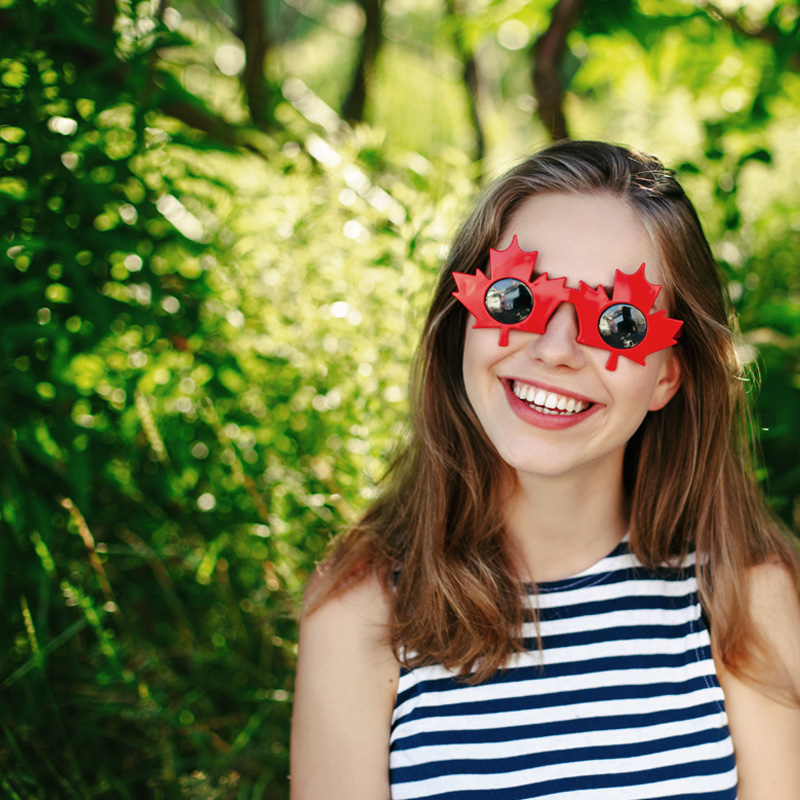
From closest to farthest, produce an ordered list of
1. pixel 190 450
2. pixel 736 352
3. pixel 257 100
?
pixel 736 352 < pixel 190 450 < pixel 257 100

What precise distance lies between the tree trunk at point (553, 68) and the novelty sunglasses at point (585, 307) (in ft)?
3.73

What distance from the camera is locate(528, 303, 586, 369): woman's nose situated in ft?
4.35

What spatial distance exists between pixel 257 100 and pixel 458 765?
2.50 m

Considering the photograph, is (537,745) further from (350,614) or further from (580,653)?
(350,614)

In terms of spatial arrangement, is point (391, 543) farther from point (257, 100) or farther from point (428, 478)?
point (257, 100)

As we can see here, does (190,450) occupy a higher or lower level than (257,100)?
lower

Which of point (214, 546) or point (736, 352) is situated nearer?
point (736, 352)

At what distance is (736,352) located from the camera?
154 centimetres

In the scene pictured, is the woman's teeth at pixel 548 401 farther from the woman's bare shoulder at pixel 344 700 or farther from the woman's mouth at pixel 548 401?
the woman's bare shoulder at pixel 344 700

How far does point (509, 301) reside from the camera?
53.0 inches

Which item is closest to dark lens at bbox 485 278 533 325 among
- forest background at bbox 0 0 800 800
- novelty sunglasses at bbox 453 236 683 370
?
novelty sunglasses at bbox 453 236 683 370

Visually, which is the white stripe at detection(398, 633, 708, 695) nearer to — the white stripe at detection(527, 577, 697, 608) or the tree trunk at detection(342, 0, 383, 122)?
the white stripe at detection(527, 577, 697, 608)

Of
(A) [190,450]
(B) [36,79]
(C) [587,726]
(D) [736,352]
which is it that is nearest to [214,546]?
(A) [190,450]

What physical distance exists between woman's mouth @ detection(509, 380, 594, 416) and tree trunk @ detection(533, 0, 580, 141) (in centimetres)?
122
